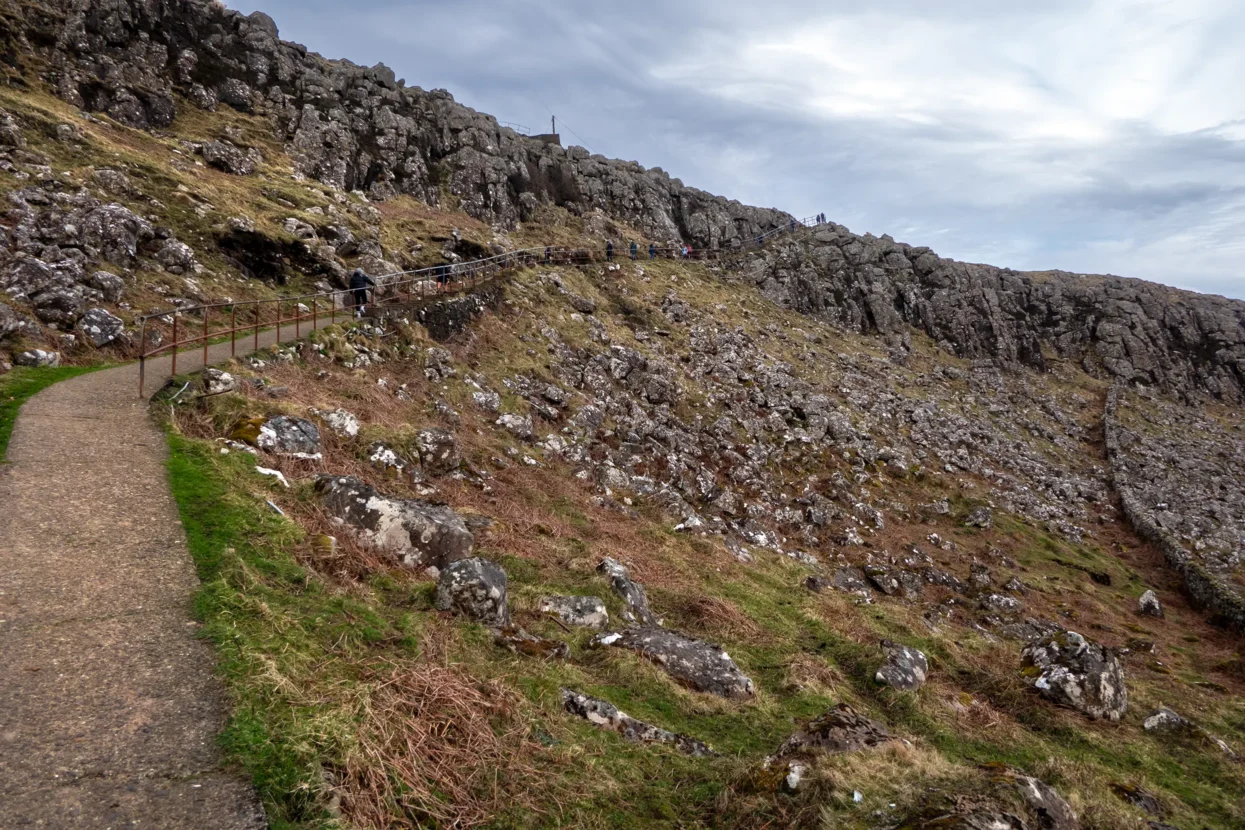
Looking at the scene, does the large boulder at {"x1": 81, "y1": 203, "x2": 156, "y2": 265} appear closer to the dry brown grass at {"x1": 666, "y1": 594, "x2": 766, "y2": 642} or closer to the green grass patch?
the green grass patch

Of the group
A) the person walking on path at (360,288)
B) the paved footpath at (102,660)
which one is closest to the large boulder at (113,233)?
→ the person walking on path at (360,288)

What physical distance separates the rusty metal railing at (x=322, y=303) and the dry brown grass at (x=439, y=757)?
34.5 feet

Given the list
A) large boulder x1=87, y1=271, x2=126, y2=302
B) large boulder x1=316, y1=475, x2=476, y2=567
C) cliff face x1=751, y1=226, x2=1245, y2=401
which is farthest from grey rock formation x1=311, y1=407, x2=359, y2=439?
cliff face x1=751, y1=226, x2=1245, y2=401

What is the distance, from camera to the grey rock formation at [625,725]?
670 cm

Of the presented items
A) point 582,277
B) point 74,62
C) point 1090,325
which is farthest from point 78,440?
point 1090,325

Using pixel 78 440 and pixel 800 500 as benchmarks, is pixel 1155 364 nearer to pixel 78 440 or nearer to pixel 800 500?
pixel 800 500

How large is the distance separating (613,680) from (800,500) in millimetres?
15661

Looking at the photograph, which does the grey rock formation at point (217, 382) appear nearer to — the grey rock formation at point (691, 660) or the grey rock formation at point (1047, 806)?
the grey rock formation at point (691, 660)

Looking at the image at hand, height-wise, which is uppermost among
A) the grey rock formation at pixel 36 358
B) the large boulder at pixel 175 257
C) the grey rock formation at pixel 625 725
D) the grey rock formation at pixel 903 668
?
the large boulder at pixel 175 257

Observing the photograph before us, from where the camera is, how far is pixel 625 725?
6770mm

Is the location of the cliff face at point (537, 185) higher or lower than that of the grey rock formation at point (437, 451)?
higher

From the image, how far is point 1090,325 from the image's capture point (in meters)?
56.2

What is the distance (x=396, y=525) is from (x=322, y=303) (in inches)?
702

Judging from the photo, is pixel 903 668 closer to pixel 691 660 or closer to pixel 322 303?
pixel 691 660
